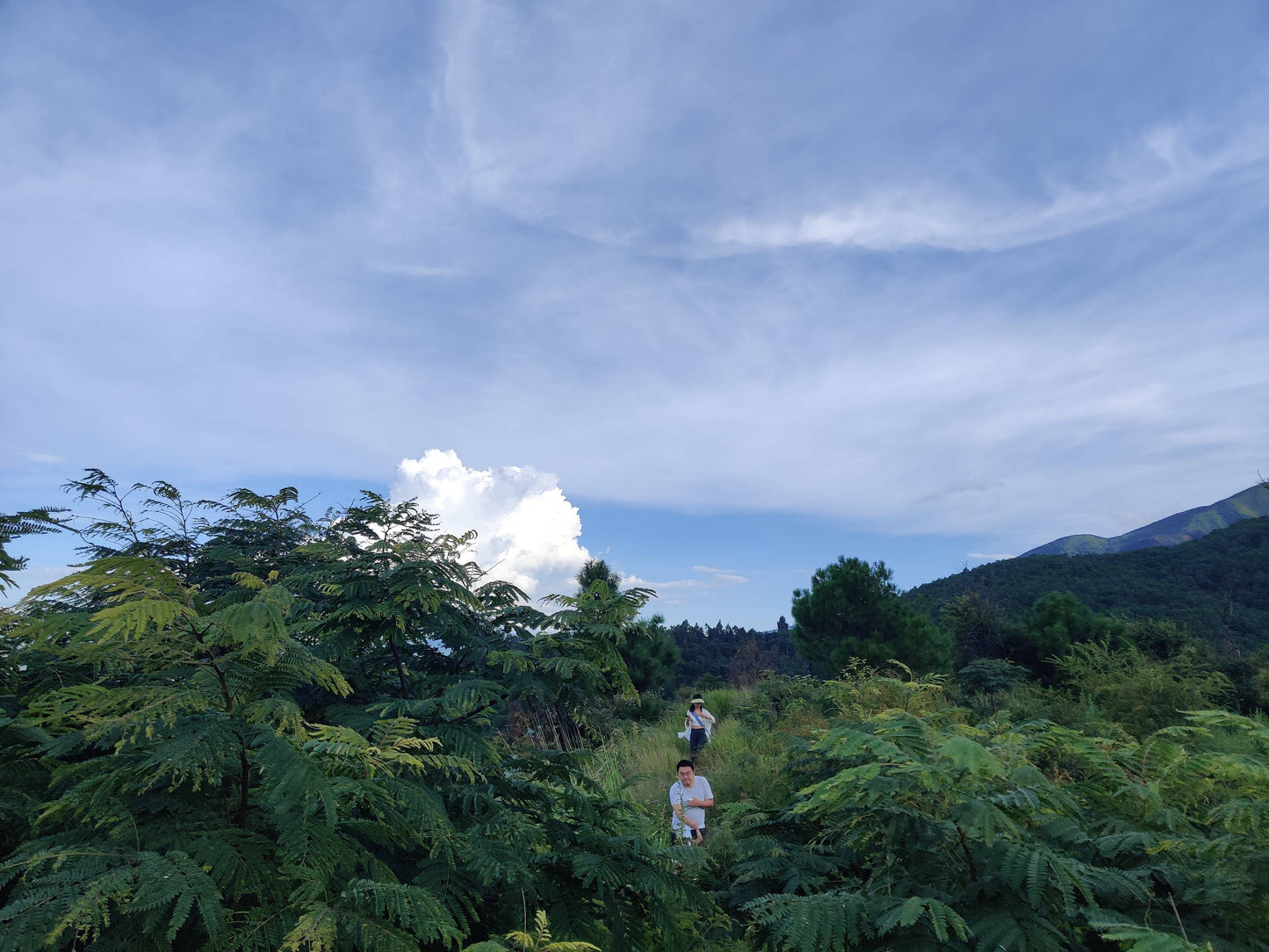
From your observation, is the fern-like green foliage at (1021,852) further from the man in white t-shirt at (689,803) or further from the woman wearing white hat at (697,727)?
the woman wearing white hat at (697,727)

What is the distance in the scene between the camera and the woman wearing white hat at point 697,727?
437 inches

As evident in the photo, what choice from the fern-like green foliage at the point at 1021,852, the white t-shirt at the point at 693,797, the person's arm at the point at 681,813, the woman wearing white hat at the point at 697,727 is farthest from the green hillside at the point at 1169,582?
the fern-like green foliage at the point at 1021,852

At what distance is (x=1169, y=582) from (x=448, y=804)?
40.1 m

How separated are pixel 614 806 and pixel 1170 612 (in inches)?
1300

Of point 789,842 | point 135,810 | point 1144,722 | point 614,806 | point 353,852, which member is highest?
point 135,810

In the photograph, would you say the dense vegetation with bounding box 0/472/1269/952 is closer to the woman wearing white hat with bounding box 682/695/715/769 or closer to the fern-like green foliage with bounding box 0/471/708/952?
the fern-like green foliage with bounding box 0/471/708/952

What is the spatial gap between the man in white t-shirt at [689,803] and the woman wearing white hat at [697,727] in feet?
11.8

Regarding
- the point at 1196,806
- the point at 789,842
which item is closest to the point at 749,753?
the point at 789,842

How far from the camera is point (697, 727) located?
1127cm

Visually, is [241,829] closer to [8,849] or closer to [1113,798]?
[8,849]

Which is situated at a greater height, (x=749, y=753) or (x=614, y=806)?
(x=614, y=806)

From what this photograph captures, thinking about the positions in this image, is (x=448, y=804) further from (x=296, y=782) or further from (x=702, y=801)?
(x=702, y=801)

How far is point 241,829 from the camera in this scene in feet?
5.81

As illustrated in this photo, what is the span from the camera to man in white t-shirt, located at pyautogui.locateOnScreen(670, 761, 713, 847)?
6.89m
